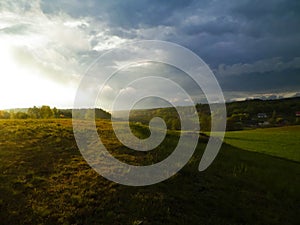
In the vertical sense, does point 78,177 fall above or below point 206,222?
above

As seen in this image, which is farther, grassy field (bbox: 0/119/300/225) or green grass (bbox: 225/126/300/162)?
green grass (bbox: 225/126/300/162)

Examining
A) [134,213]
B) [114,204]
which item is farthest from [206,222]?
[114,204]

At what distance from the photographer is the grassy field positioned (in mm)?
12336

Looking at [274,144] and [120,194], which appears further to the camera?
[274,144]

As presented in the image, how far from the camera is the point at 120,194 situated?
1430 cm

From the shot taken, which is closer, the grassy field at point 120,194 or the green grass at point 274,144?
the grassy field at point 120,194

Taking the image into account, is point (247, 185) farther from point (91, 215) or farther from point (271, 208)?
point (91, 215)

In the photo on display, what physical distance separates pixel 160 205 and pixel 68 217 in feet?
14.2

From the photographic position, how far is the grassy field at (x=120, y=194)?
12.3 m

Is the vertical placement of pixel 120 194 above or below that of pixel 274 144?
above

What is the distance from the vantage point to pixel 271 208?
16.7 metres

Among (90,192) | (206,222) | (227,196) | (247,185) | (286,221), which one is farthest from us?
(247,185)

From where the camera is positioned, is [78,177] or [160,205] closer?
[160,205]

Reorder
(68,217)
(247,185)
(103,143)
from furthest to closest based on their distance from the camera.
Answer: (103,143), (247,185), (68,217)
